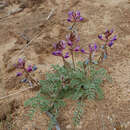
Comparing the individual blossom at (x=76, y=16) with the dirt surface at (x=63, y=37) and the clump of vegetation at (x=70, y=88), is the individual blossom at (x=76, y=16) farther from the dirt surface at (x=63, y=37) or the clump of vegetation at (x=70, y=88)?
the dirt surface at (x=63, y=37)

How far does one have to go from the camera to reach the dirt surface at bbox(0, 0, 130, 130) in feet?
7.41

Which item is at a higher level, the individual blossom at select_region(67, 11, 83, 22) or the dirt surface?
the individual blossom at select_region(67, 11, 83, 22)

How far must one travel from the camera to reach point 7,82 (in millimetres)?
3010

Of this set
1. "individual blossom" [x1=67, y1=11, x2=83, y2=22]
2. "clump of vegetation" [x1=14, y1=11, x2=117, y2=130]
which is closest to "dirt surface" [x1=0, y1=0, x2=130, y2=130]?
"clump of vegetation" [x1=14, y1=11, x2=117, y2=130]

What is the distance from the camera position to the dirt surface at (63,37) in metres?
2.26

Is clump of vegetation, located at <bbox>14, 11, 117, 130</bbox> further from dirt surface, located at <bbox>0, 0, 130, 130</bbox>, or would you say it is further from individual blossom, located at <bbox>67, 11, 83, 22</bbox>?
dirt surface, located at <bbox>0, 0, 130, 130</bbox>

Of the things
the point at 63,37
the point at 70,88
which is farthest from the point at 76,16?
the point at 63,37

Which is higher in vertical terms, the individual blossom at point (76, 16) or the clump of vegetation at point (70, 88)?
the individual blossom at point (76, 16)

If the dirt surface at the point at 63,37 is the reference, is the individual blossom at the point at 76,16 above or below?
above

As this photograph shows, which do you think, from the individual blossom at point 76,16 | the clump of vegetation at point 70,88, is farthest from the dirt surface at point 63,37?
the individual blossom at point 76,16

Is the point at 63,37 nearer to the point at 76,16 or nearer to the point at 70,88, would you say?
the point at 76,16

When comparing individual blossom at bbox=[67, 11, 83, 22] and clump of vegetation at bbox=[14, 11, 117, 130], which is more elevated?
individual blossom at bbox=[67, 11, 83, 22]

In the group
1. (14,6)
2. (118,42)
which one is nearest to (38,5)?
(14,6)

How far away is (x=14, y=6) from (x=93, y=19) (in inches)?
107
